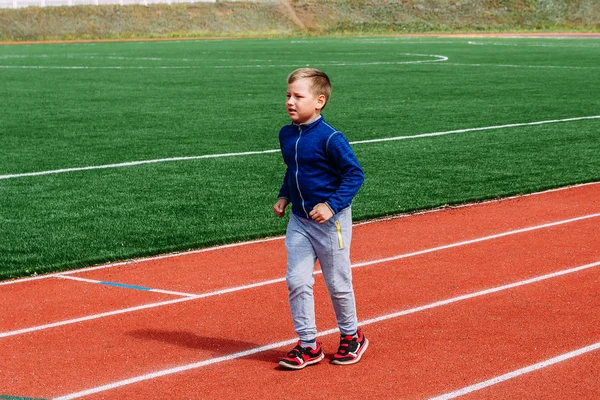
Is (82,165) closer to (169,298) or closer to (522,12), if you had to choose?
(169,298)

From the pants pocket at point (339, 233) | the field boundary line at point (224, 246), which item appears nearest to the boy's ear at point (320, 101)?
the pants pocket at point (339, 233)

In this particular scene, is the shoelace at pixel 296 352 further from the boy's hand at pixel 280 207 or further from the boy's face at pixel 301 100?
the boy's face at pixel 301 100

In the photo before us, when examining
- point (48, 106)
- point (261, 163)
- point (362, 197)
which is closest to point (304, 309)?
point (362, 197)

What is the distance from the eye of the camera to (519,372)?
528 cm

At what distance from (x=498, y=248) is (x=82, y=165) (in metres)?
6.41

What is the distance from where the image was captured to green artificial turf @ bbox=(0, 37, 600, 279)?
9336 millimetres

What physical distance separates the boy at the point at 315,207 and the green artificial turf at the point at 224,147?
3.00 m

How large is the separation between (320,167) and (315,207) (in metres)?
0.22

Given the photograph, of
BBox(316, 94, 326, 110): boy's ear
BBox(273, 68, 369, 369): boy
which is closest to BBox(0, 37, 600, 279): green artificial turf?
BBox(273, 68, 369, 369): boy

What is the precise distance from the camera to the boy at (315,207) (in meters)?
5.24

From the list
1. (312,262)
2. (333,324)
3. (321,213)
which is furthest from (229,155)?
(321,213)

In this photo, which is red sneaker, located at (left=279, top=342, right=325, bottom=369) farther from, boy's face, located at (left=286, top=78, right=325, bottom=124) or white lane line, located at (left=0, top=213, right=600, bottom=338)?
white lane line, located at (left=0, top=213, right=600, bottom=338)

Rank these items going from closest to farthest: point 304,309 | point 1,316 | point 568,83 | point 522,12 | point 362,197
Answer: point 304,309, point 1,316, point 362,197, point 568,83, point 522,12

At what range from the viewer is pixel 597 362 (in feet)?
17.9
